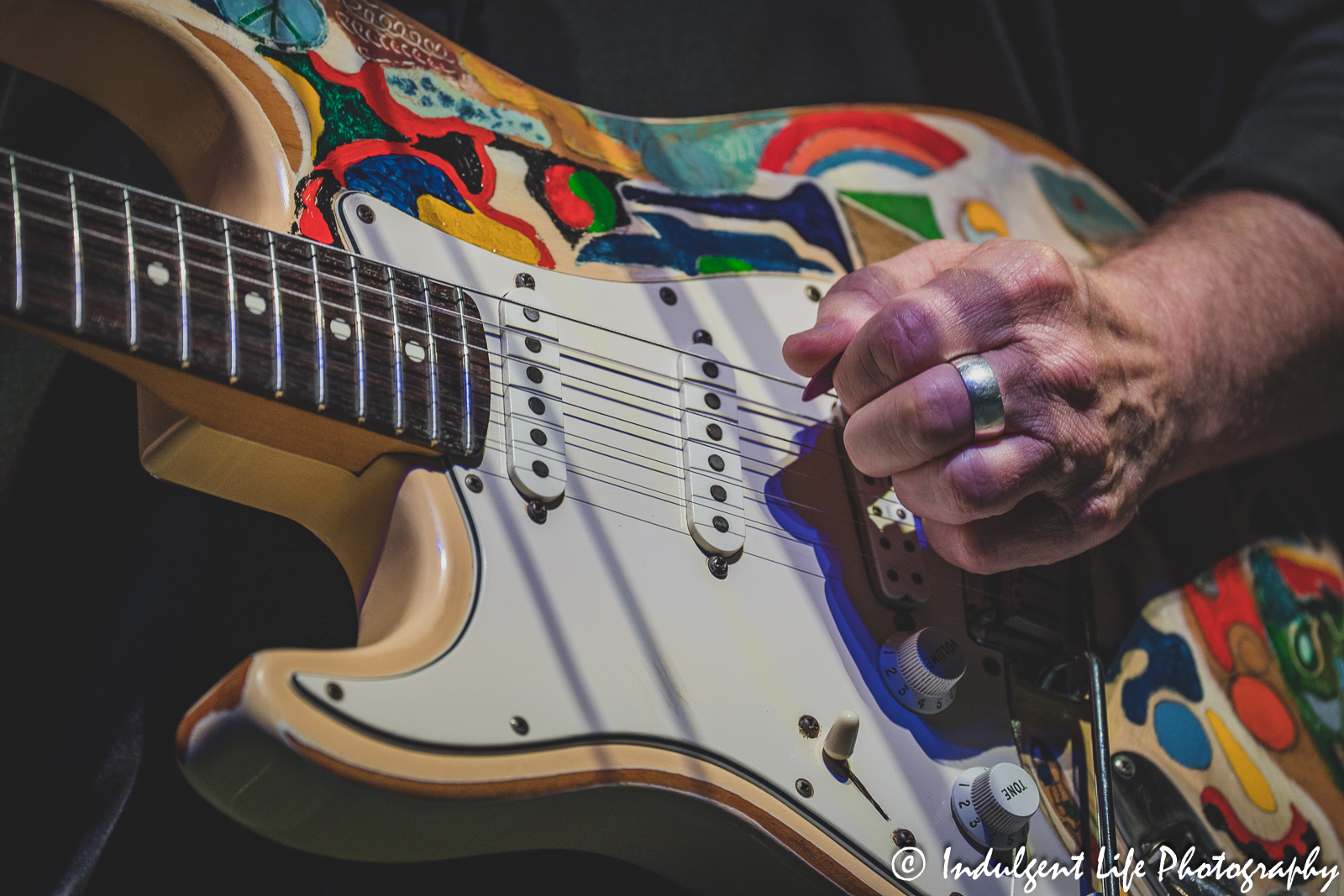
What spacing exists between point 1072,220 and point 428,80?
0.84 m

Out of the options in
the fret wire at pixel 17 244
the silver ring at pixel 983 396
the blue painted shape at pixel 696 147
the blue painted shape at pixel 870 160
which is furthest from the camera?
the blue painted shape at pixel 870 160

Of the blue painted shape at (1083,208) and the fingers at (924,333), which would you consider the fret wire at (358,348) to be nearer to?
the fingers at (924,333)

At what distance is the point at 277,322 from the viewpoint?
55 cm

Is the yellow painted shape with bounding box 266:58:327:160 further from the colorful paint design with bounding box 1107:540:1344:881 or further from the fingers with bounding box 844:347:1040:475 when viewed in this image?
the colorful paint design with bounding box 1107:540:1344:881

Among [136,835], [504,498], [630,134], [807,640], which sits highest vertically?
[630,134]

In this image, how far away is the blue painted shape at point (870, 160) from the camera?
3.41 feet

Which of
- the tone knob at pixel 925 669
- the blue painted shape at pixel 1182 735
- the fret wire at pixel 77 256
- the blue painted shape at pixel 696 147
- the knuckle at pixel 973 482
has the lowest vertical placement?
the blue painted shape at pixel 1182 735

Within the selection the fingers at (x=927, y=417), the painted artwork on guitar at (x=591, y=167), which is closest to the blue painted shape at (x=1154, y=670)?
the fingers at (x=927, y=417)

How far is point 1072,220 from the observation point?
1.22 m

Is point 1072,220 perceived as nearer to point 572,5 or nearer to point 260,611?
point 572,5

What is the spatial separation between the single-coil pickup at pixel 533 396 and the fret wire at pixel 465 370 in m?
0.03

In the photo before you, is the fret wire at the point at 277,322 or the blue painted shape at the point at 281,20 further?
the blue painted shape at the point at 281,20

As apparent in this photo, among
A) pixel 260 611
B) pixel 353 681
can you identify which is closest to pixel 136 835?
pixel 260 611

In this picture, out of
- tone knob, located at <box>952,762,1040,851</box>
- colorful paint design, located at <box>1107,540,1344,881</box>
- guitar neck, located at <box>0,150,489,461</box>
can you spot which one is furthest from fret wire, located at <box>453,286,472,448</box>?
colorful paint design, located at <box>1107,540,1344,881</box>
